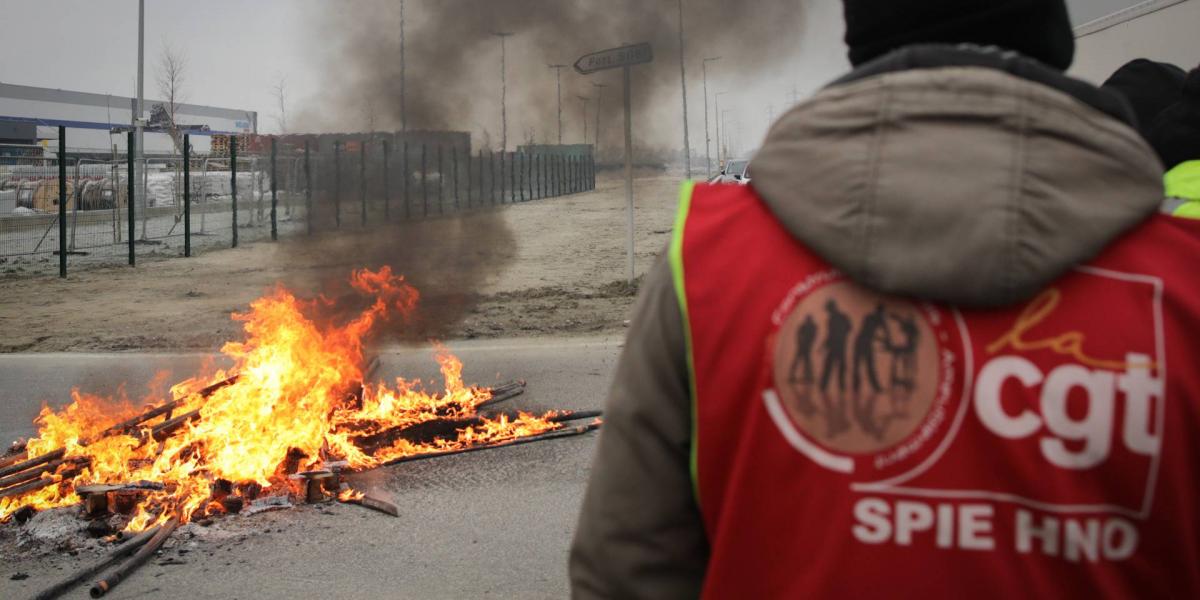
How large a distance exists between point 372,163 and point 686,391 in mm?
17451

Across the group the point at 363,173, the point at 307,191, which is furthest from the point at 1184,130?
the point at 307,191

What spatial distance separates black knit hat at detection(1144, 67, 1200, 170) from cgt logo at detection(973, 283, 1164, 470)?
189 cm

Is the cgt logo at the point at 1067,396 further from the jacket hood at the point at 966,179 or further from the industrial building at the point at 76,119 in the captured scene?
the industrial building at the point at 76,119

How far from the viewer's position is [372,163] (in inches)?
708

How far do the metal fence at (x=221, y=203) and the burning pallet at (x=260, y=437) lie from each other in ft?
24.6

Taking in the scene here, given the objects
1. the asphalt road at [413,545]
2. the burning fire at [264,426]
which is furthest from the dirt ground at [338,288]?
the asphalt road at [413,545]

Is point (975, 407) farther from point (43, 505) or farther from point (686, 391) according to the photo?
point (43, 505)

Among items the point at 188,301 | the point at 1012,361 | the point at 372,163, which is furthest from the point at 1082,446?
the point at 372,163

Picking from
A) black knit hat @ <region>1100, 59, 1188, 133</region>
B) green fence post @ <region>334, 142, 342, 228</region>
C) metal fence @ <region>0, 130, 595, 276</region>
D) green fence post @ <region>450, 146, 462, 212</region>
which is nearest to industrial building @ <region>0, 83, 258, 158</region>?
metal fence @ <region>0, 130, 595, 276</region>

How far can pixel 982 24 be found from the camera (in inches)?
47.6

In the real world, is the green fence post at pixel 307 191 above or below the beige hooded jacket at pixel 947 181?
above

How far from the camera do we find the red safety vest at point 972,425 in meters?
1.09

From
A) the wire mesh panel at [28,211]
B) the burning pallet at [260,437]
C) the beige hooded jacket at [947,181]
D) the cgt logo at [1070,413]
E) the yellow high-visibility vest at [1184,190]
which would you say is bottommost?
the burning pallet at [260,437]

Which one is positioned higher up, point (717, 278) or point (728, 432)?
point (717, 278)
